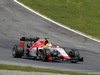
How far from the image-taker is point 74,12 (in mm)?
34688

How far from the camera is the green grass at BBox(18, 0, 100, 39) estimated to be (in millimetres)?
29428

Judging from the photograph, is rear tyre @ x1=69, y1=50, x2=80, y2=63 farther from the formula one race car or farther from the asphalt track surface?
the asphalt track surface

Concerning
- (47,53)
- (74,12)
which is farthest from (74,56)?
(74,12)

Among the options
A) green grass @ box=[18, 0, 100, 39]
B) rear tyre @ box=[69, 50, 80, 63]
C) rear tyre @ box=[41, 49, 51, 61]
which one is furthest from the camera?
green grass @ box=[18, 0, 100, 39]

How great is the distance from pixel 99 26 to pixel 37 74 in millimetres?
20590

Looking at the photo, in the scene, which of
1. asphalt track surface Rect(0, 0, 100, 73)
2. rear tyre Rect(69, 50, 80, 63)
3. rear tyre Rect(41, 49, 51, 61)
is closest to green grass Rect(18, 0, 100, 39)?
asphalt track surface Rect(0, 0, 100, 73)

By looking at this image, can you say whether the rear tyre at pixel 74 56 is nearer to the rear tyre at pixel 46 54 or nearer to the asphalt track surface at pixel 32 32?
the rear tyre at pixel 46 54

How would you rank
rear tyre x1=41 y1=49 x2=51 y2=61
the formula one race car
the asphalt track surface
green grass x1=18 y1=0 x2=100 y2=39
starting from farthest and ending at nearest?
green grass x1=18 y1=0 x2=100 y2=39 → the asphalt track surface → the formula one race car → rear tyre x1=41 y1=49 x2=51 y2=61

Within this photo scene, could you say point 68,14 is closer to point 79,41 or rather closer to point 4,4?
point 4,4

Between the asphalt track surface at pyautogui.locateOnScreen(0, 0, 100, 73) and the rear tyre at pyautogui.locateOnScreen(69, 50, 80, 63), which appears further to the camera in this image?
the asphalt track surface at pyautogui.locateOnScreen(0, 0, 100, 73)

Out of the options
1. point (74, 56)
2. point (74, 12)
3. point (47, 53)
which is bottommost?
point (74, 56)

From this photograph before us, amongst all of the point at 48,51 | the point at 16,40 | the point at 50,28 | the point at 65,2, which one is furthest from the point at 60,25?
the point at 48,51

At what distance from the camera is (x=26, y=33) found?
25375mm

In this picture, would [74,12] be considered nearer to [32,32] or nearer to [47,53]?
[32,32]
